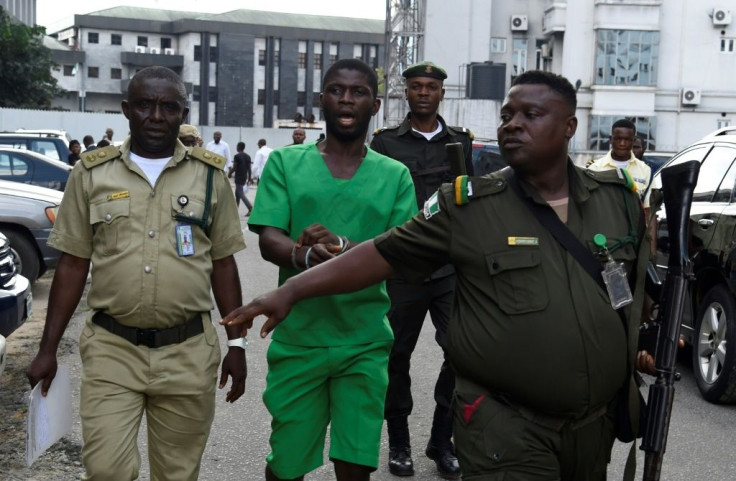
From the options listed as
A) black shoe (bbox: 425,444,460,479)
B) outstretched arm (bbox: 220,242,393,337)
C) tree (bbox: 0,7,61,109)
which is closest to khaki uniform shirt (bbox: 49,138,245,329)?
outstretched arm (bbox: 220,242,393,337)

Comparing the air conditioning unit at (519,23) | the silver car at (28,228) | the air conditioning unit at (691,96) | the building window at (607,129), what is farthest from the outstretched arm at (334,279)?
the air conditioning unit at (519,23)

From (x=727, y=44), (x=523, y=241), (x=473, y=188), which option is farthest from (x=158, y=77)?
(x=727, y=44)

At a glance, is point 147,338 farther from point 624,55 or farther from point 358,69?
point 624,55

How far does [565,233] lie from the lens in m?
3.29

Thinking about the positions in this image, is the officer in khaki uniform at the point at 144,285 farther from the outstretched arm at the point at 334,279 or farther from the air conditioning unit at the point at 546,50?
the air conditioning unit at the point at 546,50

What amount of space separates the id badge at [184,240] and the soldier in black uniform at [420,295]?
160 cm

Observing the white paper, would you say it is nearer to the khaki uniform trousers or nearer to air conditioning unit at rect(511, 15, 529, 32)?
the khaki uniform trousers

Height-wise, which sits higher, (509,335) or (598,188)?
(598,188)

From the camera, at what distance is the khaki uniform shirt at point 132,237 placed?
159 inches

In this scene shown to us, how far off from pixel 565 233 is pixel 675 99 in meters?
52.2

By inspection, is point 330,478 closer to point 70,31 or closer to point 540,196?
point 540,196

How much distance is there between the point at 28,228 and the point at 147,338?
840cm

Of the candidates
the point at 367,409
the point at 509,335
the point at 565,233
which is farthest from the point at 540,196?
the point at 367,409

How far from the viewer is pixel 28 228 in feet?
39.2
